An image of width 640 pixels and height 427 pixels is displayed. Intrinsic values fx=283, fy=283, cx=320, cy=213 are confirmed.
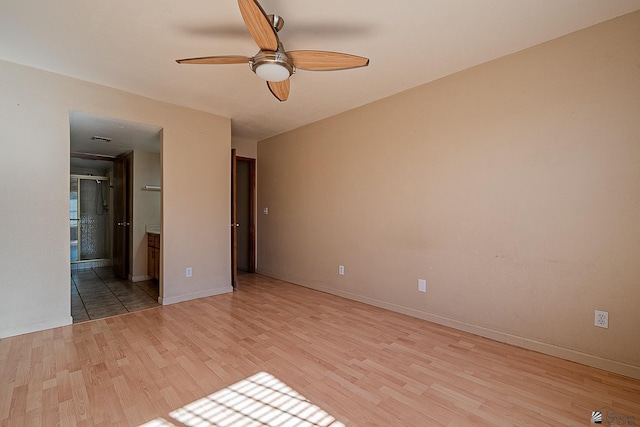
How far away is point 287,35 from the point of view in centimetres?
212

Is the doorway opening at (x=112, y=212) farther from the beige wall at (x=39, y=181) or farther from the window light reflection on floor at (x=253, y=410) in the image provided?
the window light reflection on floor at (x=253, y=410)

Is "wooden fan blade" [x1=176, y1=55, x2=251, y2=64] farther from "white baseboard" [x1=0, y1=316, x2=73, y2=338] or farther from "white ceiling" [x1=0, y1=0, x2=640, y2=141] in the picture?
"white baseboard" [x1=0, y1=316, x2=73, y2=338]

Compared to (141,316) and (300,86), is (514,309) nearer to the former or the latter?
(300,86)

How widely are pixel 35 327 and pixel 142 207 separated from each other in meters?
2.33

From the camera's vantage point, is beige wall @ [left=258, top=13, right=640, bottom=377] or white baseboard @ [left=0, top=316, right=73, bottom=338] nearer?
beige wall @ [left=258, top=13, right=640, bottom=377]

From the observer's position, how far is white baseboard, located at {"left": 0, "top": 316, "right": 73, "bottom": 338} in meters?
2.48

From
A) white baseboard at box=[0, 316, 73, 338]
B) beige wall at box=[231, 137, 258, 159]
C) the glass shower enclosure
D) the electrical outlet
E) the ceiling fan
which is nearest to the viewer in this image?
the ceiling fan

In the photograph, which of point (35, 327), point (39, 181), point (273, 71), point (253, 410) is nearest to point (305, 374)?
point (253, 410)

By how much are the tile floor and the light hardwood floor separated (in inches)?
14.0

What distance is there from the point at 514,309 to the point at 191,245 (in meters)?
3.58

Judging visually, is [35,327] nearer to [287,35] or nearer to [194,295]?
[194,295]

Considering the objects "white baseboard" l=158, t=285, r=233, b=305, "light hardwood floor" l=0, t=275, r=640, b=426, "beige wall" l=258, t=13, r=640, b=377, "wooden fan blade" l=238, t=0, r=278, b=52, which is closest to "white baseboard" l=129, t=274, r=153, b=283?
"white baseboard" l=158, t=285, r=233, b=305

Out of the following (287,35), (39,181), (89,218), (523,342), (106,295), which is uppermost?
(287,35)

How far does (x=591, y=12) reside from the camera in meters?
1.90
